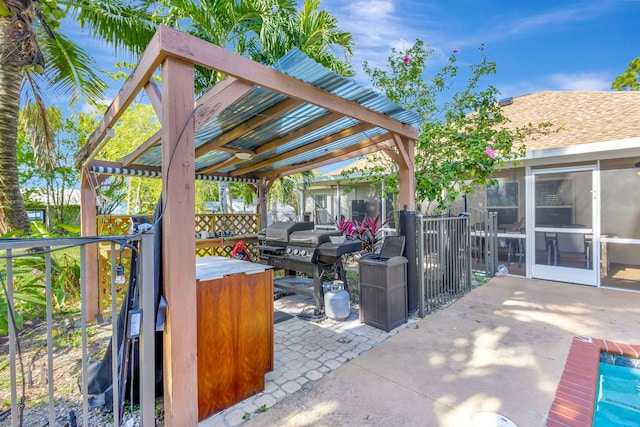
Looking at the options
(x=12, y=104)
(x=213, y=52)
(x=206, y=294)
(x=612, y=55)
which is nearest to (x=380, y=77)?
(x=213, y=52)

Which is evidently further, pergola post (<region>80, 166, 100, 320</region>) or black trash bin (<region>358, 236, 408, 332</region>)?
pergola post (<region>80, 166, 100, 320</region>)

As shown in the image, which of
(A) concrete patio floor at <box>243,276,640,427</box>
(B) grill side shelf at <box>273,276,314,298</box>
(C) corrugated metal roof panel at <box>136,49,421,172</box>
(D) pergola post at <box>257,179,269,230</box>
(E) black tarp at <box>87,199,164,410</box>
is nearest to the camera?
(E) black tarp at <box>87,199,164,410</box>

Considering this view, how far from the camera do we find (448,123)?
20.0 ft

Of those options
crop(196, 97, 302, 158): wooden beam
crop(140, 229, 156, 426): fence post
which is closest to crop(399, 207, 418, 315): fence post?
crop(196, 97, 302, 158): wooden beam

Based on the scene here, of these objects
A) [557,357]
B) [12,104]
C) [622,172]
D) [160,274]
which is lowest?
[557,357]

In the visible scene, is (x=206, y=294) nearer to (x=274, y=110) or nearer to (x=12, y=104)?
(x=274, y=110)

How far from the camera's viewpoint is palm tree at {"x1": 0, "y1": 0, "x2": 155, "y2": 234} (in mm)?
3998

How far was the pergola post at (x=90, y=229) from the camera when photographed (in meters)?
4.64

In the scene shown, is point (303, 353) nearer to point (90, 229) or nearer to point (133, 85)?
point (133, 85)

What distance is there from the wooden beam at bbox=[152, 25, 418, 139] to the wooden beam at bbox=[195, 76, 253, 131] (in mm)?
98

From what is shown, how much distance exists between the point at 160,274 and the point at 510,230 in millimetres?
7635

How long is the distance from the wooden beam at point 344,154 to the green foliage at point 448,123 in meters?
0.99

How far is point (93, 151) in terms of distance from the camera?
441cm

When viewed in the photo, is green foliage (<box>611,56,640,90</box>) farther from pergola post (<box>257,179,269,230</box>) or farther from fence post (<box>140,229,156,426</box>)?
fence post (<box>140,229,156,426</box>)
